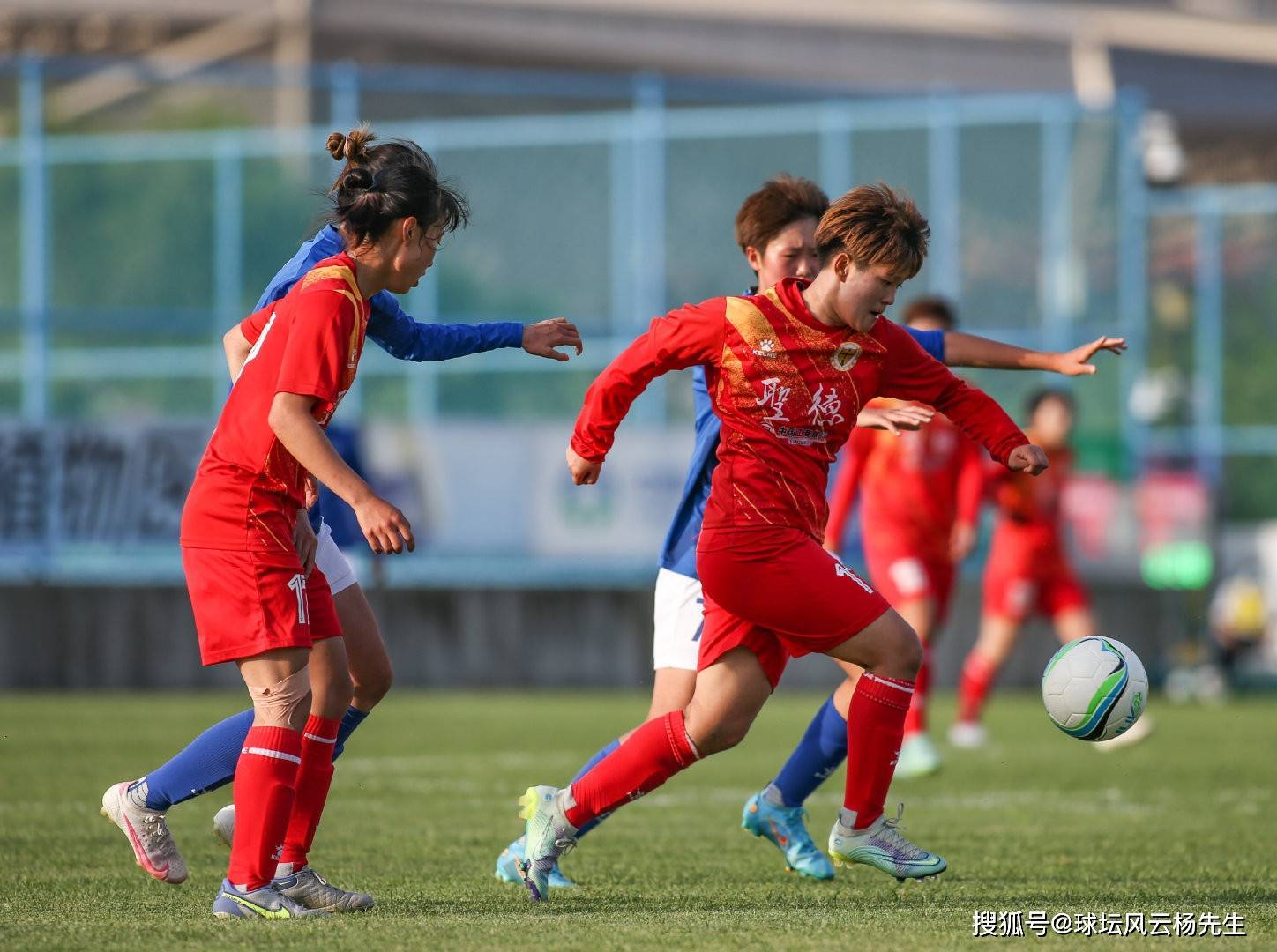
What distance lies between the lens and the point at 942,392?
543 centimetres

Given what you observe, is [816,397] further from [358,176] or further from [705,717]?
[358,176]

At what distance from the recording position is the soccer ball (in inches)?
222

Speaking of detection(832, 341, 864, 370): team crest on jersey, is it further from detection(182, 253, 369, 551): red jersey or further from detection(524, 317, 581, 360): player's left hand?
detection(182, 253, 369, 551): red jersey

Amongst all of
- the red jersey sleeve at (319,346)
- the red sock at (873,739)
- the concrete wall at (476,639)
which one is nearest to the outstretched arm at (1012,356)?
the red sock at (873,739)

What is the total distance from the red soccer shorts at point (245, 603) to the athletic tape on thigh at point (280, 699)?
93 millimetres

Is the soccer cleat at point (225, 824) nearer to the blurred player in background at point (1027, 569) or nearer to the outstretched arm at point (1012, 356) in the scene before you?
the outstretched arm at point (1012, 356)

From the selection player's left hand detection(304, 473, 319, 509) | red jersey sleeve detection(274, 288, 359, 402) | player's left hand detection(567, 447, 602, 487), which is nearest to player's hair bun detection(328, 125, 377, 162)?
red jersey sleeve detection(274, 288, 359, 402)

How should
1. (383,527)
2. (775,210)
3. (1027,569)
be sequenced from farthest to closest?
(1027,569), (775,210), (383,527)

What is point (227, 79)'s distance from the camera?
682 inches

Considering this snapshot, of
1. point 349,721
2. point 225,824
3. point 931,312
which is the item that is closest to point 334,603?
point 349,721

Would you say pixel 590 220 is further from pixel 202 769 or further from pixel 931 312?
pixel 202 769

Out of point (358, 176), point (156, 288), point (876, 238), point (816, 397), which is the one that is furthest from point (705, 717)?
point (156, 288)

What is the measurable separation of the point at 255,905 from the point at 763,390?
1.79 m

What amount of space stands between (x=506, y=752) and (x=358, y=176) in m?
5.84
